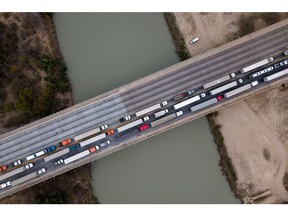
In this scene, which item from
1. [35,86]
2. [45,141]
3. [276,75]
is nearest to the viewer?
[276,75]

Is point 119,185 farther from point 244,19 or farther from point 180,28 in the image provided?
point 244,19

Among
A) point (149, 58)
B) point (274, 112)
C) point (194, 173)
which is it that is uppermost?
point (149, 58)

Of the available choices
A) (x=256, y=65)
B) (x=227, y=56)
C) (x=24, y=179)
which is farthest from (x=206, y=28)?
(x=24, y=179)

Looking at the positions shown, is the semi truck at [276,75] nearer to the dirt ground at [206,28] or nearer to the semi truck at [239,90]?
the semi truck at [239,90]

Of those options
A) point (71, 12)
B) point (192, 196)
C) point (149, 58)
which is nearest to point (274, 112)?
point (192, 196)

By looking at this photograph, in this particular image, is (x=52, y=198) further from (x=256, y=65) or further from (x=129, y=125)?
(x=256, y=65)

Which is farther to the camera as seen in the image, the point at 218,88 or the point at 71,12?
the point at 71,12

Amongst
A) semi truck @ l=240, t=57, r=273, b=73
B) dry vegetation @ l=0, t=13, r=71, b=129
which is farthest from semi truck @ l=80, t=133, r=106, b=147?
semi truck @ l=240, t=57, r=273, b=73

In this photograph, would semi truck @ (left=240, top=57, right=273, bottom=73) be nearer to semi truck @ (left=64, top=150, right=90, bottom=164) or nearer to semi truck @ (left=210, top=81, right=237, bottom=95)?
semi truck @ (left=210, top=81, right=237, bottom=95)
